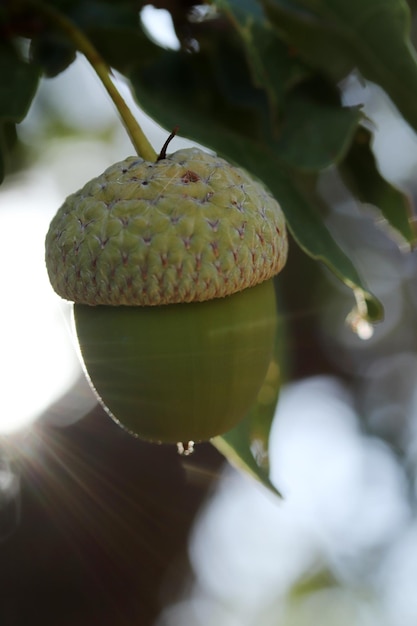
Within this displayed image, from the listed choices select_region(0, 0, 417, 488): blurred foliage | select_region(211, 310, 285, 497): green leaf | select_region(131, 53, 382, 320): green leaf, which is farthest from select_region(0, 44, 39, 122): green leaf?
select_region(211, 310, 285, 497): green leaf

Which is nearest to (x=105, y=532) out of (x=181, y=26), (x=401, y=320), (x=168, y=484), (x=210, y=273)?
(x=168, y=484)

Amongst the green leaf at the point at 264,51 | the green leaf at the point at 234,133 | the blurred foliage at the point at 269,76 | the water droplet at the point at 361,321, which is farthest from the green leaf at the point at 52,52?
the water droplet at the point at 361,321

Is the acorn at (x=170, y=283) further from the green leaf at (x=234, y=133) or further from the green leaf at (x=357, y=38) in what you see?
the green leaf at (x=357, y=38)

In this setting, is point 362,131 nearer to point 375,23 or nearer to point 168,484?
point 375,23

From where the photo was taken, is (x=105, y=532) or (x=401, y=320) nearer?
(x=105, y=532)

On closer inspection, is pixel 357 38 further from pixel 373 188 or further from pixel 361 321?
pixel 361 321

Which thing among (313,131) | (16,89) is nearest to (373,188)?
(313,131)

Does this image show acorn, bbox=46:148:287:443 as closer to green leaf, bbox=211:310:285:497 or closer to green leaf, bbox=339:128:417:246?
green leaf, bbox=211:310:285:497

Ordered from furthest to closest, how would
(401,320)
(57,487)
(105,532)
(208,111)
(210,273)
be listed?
1. (401,320)
2. (105,532)
3. (57,487)
4. (208,111)
5. (210,273)
